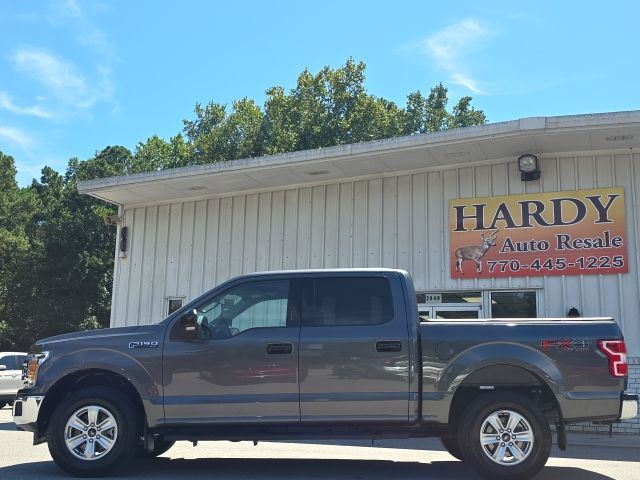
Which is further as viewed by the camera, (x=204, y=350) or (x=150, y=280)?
(x=150, y=280)

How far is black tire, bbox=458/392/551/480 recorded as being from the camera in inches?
243

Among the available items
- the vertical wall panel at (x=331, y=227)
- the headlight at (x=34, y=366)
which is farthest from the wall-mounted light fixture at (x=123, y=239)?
the headlight at (x=34, y=366)

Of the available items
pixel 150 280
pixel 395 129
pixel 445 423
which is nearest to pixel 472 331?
pixel 445 423

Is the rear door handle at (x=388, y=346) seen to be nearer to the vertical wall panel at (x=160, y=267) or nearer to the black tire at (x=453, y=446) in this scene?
the black tire at (x=453, y=446)

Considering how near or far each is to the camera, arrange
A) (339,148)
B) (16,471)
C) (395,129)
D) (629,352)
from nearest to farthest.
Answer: (16,471)
(629,352)
(339,148)
(395,129)

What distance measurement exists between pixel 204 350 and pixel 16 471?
2.42 m

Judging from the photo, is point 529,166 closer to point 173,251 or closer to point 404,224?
point 404,224

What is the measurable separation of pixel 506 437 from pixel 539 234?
6.49m

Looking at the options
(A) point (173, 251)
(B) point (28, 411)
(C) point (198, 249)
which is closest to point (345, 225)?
(C) point (198, 249)

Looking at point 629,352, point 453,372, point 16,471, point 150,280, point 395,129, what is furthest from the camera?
point 395,129

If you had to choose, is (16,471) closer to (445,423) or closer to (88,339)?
(88,339)

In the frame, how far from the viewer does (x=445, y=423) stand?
635 cm

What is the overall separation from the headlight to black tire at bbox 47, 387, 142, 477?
A: 0.41 meters

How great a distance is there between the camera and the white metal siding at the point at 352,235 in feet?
38.4
